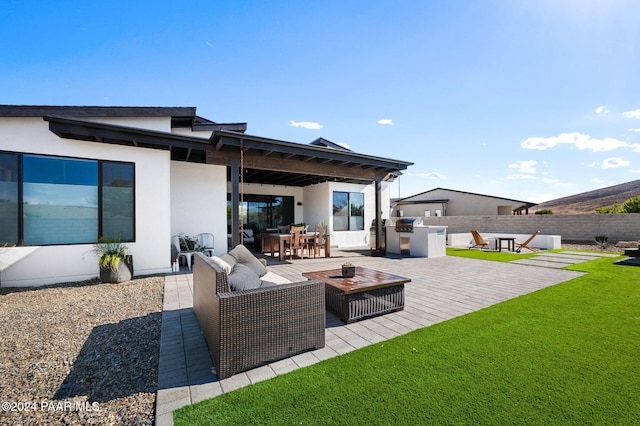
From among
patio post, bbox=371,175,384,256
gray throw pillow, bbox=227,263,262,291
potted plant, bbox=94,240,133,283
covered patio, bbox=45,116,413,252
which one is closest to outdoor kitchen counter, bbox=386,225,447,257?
patio post, bbox=371,175,384,256

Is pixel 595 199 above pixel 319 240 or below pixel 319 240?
above

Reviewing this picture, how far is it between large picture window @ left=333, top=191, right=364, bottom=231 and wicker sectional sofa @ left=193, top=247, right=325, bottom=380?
9486mm

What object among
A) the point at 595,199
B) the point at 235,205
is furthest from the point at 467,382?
the point at 595,199

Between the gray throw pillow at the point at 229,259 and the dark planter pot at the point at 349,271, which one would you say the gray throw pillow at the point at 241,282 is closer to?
the gray throw pillow at the point at 229,259

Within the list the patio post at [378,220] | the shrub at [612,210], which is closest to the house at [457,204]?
the shrub at [612,210]

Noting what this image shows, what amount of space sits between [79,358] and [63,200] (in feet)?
15.4

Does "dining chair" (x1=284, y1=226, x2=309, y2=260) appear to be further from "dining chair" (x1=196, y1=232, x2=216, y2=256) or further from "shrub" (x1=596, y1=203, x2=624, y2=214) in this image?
"shrub" (x1=596, y1=203, x2=624, y2=214)

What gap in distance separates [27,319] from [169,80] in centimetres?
757

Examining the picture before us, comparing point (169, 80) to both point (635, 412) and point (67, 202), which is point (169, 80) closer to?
point (67, 202)

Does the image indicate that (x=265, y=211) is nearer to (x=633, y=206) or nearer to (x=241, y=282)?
(x=241, y=282)

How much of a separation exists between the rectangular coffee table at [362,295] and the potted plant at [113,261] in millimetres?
4392

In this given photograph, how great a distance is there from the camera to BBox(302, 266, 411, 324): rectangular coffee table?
3.54m

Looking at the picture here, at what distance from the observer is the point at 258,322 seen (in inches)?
96.5

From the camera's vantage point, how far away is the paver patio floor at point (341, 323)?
2250 millimetres
